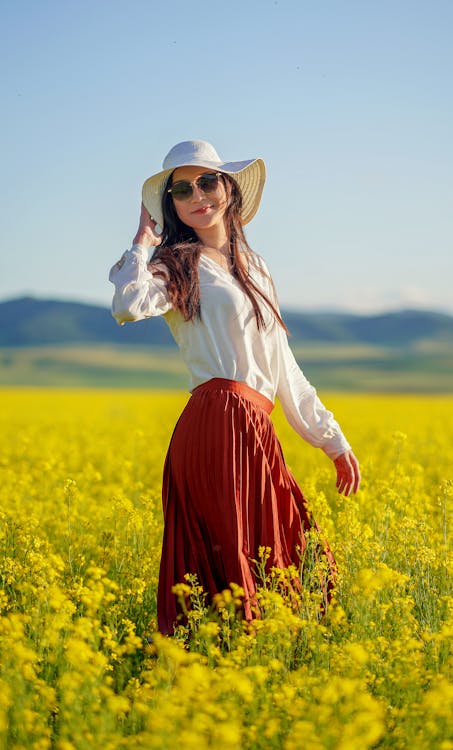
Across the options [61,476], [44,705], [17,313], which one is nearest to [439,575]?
[44,705]

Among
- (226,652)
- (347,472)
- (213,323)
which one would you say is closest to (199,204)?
(213,323)

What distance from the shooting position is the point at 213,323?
3891 millimetres

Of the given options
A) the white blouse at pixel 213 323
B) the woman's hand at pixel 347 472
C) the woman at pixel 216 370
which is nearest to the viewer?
the white blouse at pixel 213 323

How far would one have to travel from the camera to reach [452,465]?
407 inches

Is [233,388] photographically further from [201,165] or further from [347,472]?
[201,165]

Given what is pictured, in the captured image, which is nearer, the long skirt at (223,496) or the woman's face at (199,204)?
the long skirt at (223,496)

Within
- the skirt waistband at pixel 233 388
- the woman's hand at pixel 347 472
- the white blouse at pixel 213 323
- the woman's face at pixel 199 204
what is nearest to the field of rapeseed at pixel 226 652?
the woman's hand at pixel 347 472

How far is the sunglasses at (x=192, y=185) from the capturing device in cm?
404

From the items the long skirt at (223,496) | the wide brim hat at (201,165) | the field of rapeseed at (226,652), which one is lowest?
the field of rapeseed at (226,652)

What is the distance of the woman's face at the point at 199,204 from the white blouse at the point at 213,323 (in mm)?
166

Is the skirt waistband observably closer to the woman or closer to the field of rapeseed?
the woman

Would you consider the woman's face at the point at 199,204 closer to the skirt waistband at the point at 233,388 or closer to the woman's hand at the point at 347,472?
the skirt waistband at the point at 233,388

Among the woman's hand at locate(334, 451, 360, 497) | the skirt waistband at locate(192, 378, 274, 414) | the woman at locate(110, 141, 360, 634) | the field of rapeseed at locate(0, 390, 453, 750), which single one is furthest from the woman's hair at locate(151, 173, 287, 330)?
the field of rapeseed at locate(0, 390, 453, 750)

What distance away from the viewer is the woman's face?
4047mm
